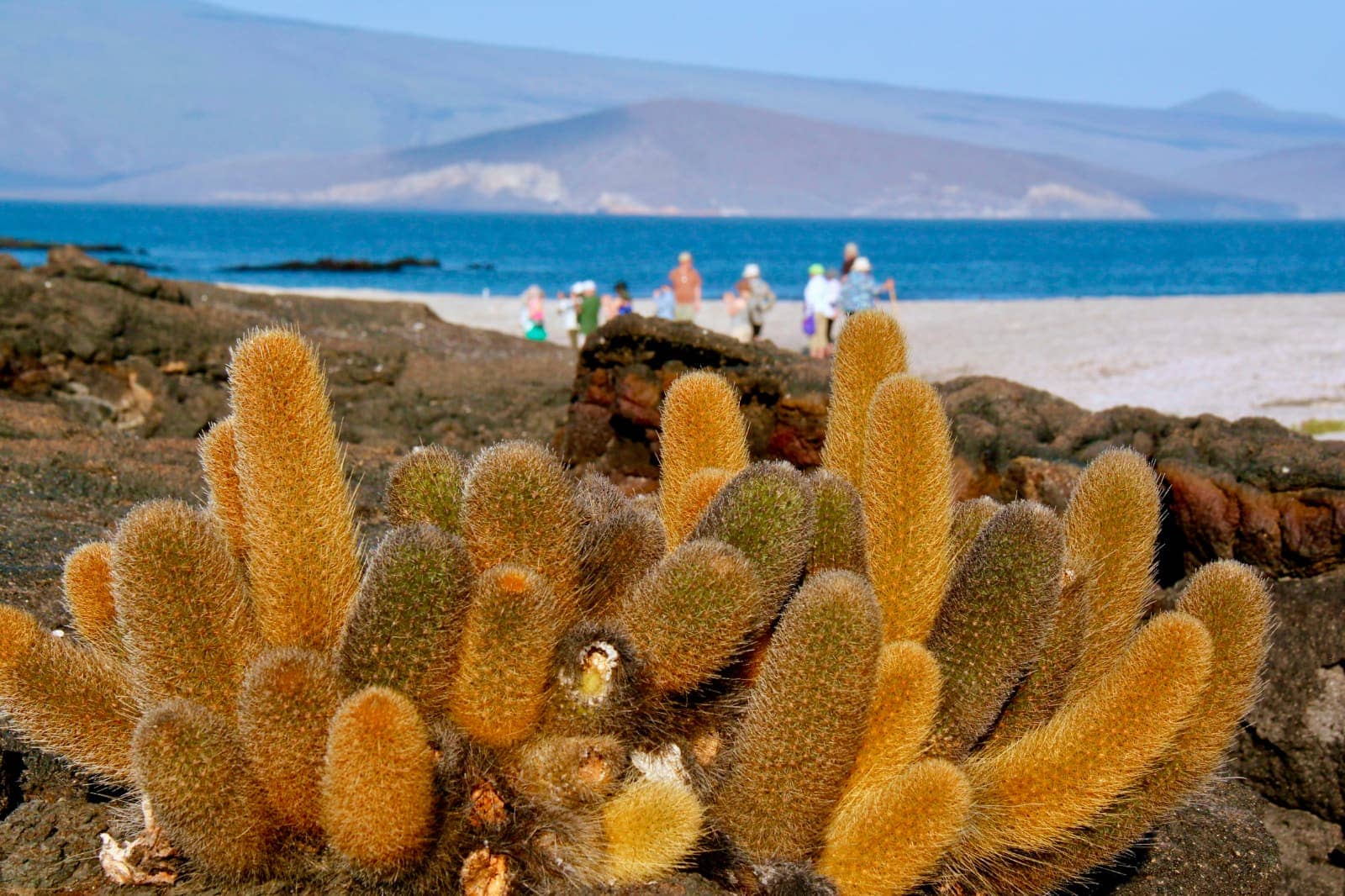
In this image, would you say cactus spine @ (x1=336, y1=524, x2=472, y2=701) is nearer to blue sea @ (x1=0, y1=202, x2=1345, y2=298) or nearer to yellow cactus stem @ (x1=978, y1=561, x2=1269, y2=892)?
yellow cactus stem @ (x1=978, y1=561, x2=1269, y2=892)

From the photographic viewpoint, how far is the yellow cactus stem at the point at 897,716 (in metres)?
2.82

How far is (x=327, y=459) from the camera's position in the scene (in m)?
2.92

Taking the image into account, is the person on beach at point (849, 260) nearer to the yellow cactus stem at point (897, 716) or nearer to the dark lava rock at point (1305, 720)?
the dark lava rock at point (1305, 720)

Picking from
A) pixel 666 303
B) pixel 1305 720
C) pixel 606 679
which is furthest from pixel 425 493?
pixel 666 303

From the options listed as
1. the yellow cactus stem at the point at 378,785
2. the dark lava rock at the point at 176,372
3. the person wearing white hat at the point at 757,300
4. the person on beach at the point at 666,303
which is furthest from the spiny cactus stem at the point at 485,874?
the person on beach at the point at 666,303

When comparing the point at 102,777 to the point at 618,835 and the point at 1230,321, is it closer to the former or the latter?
the point at 618,835

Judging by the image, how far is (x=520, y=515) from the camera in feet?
9.61

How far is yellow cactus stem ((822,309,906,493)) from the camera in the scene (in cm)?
371

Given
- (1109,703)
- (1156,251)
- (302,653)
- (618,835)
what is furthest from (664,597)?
(1156,251)

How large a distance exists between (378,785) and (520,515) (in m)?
0.70

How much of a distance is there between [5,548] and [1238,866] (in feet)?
13.1

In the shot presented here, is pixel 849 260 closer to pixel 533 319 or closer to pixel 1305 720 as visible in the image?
pixel 533 319

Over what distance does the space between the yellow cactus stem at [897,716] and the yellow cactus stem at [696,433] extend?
0.92m

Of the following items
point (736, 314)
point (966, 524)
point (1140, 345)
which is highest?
point (966, 524)
